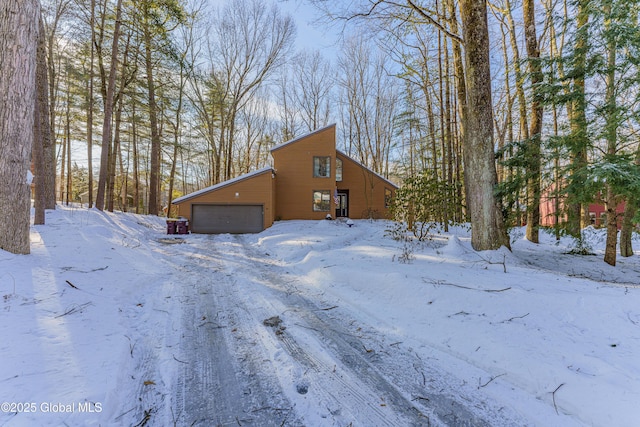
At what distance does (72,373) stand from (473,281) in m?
4.31

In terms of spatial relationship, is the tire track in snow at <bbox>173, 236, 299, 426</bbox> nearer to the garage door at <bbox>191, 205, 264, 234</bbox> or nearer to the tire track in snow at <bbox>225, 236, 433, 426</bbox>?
the tire track in snow at <bbox>225, 236, 433, 426</bbox>

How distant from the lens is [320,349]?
2.48m

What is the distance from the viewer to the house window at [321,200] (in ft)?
53.6

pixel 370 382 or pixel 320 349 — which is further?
pixel 320 349

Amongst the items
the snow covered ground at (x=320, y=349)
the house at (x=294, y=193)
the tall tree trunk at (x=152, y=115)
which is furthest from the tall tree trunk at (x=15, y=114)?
the tall tree trunk at (x=152, y=115)

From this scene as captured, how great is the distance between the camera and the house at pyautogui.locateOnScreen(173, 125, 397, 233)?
1370 centimetres

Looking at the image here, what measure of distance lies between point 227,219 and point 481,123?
12.0 meters

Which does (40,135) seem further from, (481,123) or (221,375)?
(481,123)

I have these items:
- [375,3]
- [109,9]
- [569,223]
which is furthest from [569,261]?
[109,9]

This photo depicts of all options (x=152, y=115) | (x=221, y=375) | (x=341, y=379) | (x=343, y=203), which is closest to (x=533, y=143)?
(x=341, y=379)

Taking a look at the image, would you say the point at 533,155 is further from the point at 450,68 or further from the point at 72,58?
the point at 72,58

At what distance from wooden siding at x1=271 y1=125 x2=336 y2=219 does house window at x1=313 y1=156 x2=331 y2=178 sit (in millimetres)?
242

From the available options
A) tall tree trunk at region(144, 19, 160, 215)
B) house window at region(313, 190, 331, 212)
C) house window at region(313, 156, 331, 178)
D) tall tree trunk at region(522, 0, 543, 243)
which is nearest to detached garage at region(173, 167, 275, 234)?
tall tree trunk at region(144, 19, 160, 215)

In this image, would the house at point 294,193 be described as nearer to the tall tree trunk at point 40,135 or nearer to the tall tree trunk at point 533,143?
the tall tree trunk at point 533,143
